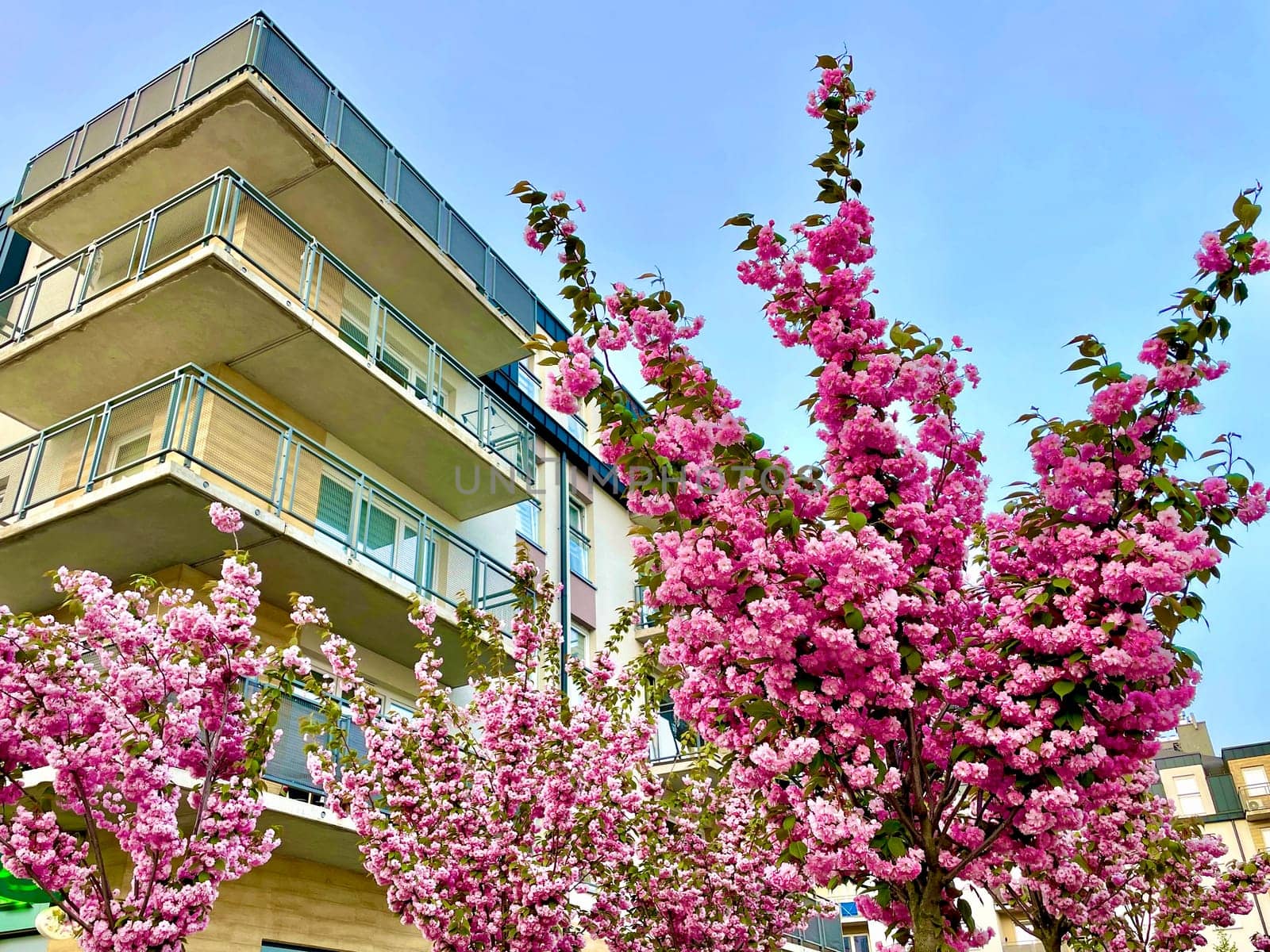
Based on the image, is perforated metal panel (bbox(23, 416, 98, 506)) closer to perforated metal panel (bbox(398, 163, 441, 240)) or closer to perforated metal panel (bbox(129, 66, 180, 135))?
perforated metal panel (bbox(129, 66, 180, 135))

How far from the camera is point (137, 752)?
596 cm

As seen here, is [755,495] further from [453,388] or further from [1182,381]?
[453,388]

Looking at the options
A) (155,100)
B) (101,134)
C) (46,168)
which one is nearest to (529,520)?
(155,100)

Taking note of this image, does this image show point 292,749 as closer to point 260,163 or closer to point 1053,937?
point 260,163

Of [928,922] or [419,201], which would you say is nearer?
[928,922]

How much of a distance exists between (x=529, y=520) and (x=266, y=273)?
820cm

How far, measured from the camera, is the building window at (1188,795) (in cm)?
4912

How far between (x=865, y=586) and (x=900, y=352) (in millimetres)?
1722

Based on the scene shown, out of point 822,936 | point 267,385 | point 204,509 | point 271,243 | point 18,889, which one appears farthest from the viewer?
point 822,936

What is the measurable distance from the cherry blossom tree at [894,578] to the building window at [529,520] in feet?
41.8

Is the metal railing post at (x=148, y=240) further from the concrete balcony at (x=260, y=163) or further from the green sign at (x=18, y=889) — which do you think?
the green sign at (x=18, y=889)

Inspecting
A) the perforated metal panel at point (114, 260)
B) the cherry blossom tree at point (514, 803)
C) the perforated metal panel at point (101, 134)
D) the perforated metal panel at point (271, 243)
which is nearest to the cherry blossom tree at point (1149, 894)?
the cherry blossom tree at point (514, 803)

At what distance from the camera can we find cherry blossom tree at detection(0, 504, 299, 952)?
5875 millimetres

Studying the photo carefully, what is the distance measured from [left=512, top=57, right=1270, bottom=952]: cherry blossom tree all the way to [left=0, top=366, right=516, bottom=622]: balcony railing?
4632 mm
